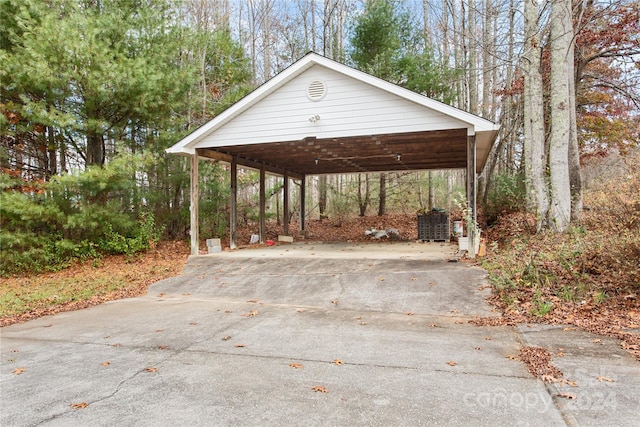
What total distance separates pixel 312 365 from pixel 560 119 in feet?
23.4

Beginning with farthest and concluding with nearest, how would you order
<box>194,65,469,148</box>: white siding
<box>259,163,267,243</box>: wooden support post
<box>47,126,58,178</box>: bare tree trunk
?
<box>259,163,267,243</box>: wooden support post, <box>47,126,58,178</box>: bare tree trunk, <box>194,65,469,148</box>: white siding

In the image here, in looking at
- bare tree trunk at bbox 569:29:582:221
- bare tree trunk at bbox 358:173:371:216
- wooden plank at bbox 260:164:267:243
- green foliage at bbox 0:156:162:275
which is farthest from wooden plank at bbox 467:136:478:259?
bare tree trunk at bbox 358:173:371:216

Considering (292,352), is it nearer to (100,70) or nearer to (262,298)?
(262,298)

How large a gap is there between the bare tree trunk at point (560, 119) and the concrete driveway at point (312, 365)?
2699 mm

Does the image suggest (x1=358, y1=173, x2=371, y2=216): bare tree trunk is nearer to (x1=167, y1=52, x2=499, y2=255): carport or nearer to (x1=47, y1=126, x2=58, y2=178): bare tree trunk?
(x1=167, y1=52, x2=499, y2=255): carport

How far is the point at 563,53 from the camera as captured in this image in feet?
24.9

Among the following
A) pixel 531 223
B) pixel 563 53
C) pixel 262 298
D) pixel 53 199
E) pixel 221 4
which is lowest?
pixel 262 298

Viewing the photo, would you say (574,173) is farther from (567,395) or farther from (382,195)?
(382,195)

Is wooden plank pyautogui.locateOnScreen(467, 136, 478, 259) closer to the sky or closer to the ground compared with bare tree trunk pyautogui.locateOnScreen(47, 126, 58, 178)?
closer to the ground

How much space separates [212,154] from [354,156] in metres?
4.09

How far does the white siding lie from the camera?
303 inches

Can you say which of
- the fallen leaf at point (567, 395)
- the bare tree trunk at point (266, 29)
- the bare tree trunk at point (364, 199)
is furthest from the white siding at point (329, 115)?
the bare tree trunk at point (266, 29)

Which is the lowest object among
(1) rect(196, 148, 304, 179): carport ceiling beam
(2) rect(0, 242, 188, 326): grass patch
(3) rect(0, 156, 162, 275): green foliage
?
(2) rect(0, 242, 188, 326): grass patch

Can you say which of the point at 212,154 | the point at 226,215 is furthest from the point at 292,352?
the point at 226,215
